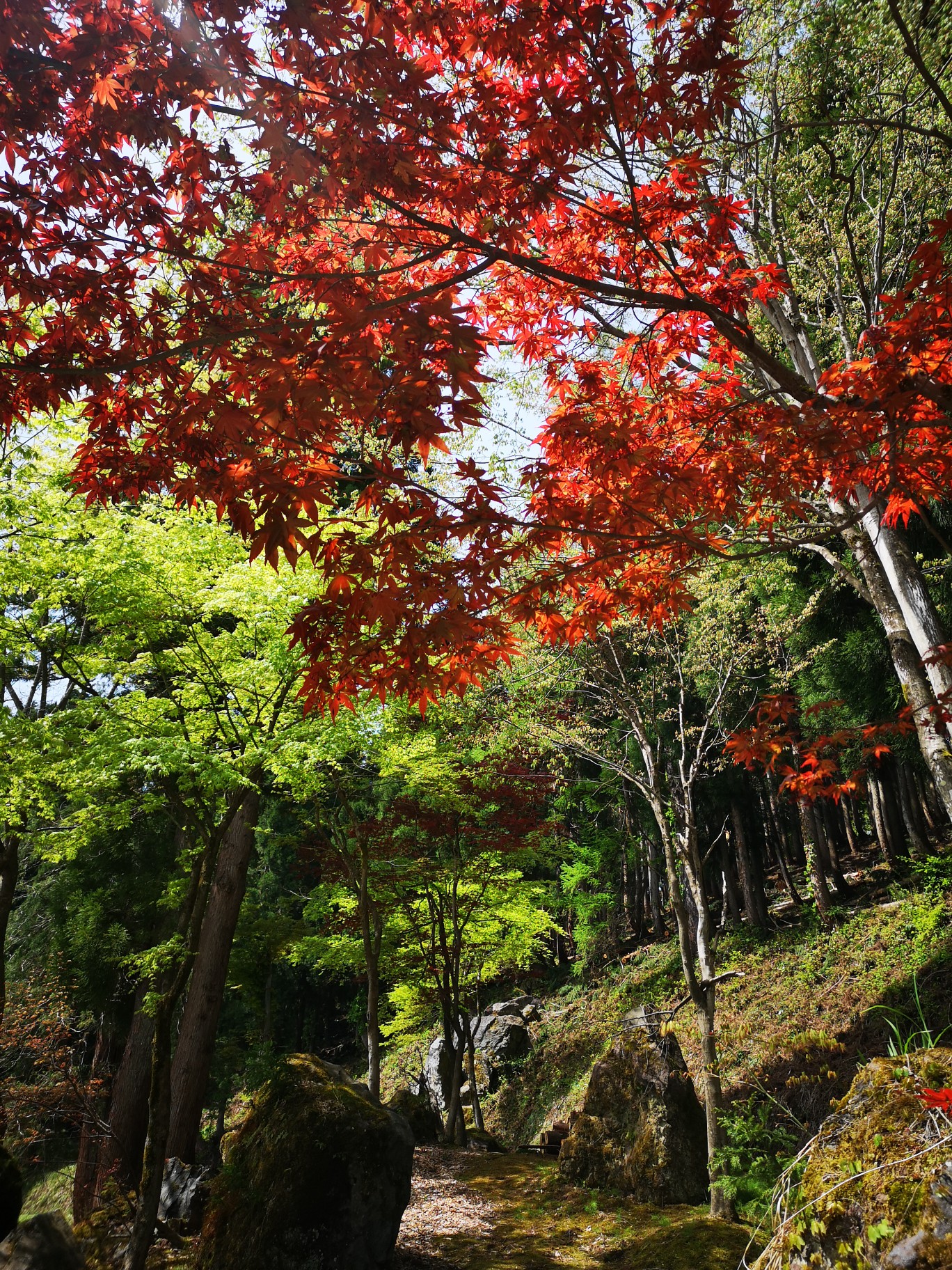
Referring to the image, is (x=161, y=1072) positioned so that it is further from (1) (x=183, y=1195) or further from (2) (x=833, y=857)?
(2) (x=833, y=857)

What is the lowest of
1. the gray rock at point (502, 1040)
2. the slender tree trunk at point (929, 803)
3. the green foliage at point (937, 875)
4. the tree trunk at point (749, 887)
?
the gray rock at point (502, 1040)

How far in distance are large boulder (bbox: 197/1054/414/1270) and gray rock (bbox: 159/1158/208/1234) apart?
4.18 ft

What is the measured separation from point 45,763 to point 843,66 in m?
8.71

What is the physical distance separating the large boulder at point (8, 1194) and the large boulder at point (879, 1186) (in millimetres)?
4088

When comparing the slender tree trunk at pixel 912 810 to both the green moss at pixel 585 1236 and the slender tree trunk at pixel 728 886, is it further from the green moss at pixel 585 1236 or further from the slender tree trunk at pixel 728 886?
the green moss at pixel 585 1236

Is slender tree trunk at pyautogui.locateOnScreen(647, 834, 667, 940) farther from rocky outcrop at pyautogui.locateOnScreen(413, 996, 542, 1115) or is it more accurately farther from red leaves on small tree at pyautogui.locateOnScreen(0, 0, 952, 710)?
red leaves on small tree at pyautogui.locateOnScreen(0, 0, 952, 710)

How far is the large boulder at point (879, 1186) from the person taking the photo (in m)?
2.47

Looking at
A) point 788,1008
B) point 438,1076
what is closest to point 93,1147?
point 438,1076

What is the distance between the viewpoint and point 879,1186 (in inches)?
106

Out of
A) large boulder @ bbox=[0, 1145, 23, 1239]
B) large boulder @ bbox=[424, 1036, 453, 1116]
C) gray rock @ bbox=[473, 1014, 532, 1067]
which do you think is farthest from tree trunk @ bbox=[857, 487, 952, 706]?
gray rock @ bbox=[473, 1014, 532, 1067]

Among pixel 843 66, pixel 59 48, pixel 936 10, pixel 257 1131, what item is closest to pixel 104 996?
pixel 257 1131

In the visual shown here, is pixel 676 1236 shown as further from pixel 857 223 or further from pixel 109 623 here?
pixel 857 223

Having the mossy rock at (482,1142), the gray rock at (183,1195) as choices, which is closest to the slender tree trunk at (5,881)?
the gray rock at (183,1195)

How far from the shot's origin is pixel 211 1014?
352 inches
